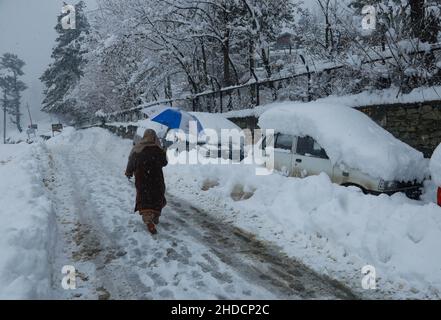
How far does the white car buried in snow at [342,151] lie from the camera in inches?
319

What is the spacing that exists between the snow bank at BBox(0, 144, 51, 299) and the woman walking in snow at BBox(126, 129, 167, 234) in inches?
67.1

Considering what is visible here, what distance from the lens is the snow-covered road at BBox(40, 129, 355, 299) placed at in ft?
17.2

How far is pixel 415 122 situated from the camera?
1054 centimetres

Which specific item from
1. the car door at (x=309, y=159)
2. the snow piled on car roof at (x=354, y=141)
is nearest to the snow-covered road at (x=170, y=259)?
the car door at (x=309, y=159)

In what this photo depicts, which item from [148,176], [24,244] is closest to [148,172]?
[148,176]

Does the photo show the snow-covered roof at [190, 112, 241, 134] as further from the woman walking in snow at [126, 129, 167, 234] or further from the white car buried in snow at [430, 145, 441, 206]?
the white car buried in snow at [430, 145, 441, 206]

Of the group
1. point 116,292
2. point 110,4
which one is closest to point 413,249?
point 116,292

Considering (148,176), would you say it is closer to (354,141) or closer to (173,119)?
(354,141)

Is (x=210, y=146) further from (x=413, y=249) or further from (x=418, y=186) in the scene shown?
(x=413, y=249)

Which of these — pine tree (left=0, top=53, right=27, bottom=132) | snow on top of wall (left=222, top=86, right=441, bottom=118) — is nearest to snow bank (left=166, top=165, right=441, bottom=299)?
snow on top of wall (left=222, top=86, right=441, bottom=118)

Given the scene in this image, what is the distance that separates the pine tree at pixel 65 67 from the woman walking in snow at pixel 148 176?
41.2 metres

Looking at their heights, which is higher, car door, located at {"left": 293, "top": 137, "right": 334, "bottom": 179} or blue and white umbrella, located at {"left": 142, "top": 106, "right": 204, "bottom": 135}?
blue and white umbrella, located at {"left": 142, "top": 106, "right": 204, "bottom": 135}

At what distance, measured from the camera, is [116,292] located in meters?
5.20

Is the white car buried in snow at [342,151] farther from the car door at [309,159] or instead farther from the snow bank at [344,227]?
the snow bank at [344,227]
